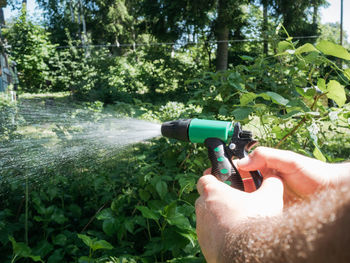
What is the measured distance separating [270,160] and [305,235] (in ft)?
2.09

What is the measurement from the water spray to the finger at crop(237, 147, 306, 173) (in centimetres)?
4

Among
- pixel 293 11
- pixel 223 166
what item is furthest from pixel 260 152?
pixel 293 11

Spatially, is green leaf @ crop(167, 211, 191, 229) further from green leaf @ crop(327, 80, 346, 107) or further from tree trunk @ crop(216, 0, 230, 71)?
tree trunk @ crop(216, 0, 230, 71)

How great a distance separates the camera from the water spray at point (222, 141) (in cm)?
107

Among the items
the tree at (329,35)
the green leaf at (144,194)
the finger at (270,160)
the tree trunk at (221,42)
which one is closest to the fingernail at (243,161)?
the finger at (270,160)

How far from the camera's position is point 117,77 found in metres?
11.8

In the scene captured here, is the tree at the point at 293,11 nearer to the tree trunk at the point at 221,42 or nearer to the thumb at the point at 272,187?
the tree trunk at the point at 221,42

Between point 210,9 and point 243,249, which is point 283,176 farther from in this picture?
point 210,9

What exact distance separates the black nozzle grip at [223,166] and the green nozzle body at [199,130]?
0.04m

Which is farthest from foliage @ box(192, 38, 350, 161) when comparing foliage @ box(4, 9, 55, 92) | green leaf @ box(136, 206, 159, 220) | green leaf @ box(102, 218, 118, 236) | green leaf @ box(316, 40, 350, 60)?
foliage @ box(4, 9, 55, 92)

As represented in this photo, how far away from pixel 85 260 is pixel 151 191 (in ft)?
1.75

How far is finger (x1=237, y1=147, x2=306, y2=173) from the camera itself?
101 cm

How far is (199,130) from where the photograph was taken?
1.25 metres

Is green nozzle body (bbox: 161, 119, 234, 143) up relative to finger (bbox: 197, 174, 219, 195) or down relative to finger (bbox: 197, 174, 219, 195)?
up
